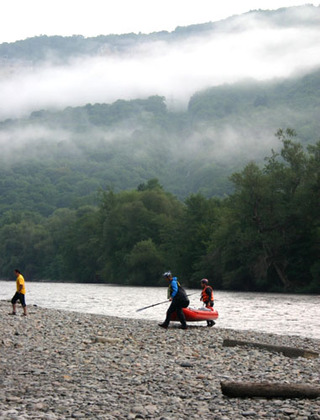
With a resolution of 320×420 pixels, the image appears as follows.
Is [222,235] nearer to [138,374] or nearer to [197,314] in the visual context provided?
[197,314]

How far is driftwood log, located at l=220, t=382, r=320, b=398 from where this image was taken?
1251 cm

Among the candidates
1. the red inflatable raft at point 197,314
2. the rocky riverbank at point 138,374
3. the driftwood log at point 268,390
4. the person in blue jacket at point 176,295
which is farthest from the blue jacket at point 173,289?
the driftwood log at point 268,390

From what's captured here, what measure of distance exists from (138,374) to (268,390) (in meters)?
4.09

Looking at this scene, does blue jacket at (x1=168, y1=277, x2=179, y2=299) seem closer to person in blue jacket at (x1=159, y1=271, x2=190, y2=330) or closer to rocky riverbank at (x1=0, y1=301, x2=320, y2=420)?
person in blue jacket at (x1=159, y1=271, x2=190, y2=330)

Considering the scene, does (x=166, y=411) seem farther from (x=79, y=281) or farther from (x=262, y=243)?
(x=79, y=281)

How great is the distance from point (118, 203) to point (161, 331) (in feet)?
286

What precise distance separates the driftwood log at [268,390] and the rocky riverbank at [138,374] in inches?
6.4

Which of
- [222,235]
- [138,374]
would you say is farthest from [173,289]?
[222,235]

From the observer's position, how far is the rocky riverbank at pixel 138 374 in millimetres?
11656

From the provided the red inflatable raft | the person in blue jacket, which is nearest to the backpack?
the person in blue jacket

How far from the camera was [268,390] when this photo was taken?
12602 mm

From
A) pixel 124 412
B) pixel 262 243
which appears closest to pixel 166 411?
pixel 124 412

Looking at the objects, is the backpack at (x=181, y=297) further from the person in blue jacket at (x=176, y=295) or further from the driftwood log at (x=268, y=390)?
the driftwood log at (x=268, y=390)

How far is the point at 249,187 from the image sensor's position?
71688 millimetres
